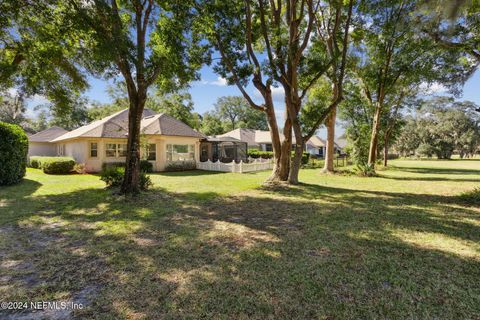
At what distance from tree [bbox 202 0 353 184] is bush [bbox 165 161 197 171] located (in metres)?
9.68

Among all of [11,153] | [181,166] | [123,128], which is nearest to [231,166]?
[181,166]

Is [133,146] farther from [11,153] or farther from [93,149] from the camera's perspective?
[93,149]

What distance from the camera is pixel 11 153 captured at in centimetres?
1119

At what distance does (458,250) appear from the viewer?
432cm

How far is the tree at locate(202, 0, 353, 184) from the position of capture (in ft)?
33.7

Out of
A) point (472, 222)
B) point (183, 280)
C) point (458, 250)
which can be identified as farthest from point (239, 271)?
point (472, 222)

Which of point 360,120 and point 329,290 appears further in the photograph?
point 360,120

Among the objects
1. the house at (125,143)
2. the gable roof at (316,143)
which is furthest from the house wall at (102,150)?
the gable roof at (316,143)

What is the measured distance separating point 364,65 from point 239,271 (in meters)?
19.5

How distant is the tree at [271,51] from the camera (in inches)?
404

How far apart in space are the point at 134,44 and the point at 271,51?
6.24 m

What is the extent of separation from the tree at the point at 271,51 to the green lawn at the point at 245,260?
517cm

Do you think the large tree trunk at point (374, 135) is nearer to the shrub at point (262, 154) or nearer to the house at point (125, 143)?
the shrub at point (262, 154)

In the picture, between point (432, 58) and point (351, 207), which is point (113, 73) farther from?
point (432, 58)
